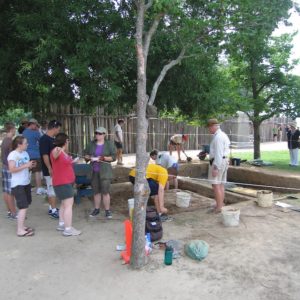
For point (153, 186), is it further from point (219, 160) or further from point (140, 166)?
→ point (140, 166)

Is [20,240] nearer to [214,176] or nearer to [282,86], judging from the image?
[214,176]

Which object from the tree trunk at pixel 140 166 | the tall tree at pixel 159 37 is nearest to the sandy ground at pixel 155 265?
the tree trunk at pixel 140 166

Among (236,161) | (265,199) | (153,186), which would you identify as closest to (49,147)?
(153,186)

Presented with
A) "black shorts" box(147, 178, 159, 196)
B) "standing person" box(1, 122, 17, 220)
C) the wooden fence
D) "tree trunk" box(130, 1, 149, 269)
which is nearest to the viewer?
"tree trunk" box(130, 1, 149, 269)

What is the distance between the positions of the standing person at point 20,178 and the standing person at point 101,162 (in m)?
1.12

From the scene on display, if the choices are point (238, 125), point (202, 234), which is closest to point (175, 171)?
point (202, 234)

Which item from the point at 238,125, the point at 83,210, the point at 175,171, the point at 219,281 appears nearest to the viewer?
the point at 219,281

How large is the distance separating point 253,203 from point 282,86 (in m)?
7.56

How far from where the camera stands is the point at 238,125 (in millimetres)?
22922

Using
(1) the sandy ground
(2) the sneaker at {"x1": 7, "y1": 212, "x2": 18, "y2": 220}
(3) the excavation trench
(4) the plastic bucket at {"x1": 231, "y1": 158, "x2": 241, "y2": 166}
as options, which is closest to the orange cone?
(1) the sandy ground

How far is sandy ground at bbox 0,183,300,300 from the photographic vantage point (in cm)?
380

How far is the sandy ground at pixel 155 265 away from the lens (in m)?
3.80

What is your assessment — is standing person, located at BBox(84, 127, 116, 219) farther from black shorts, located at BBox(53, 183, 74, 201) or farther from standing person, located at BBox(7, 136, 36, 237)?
standing person, located at BBox(7, 136, 36, 237)

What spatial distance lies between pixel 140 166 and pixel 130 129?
41.7 feet
